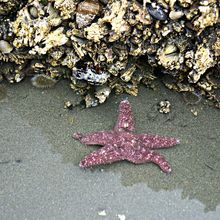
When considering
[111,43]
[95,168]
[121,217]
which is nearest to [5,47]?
[111,43]

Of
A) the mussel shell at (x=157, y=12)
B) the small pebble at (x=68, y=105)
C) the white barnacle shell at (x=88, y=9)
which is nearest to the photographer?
the mussel shell at (x=157, y=12)

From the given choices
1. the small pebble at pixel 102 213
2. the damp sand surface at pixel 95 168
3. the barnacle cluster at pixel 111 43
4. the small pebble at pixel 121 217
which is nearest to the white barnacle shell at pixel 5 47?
the barnacle cluster at pixel 111 43

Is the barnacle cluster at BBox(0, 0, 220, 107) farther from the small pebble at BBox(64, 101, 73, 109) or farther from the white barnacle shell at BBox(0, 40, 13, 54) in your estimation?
the small pebble at BBox(64, 101, 73, 109)

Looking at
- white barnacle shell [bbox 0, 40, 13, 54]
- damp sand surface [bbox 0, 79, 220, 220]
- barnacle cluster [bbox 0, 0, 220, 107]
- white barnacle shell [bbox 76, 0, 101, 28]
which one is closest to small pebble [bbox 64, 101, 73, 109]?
damp sand surface [bbox 0, 79, 220, 220]

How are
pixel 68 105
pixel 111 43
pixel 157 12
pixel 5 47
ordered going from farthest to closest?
pixel 68 105 < pixel 5 47 < pixel 111 43 < pixel 157 12

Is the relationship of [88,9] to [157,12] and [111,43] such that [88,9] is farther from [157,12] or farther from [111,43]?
[157,12]

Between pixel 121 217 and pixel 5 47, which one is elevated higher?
pixel 5 47

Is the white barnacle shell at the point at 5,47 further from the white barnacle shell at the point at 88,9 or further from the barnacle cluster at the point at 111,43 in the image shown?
the white barnacle shell at the point at 88,9

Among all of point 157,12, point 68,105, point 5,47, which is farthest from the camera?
point 68,105
